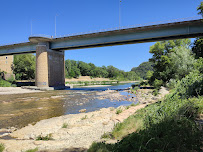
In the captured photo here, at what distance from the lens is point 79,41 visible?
1529 inches

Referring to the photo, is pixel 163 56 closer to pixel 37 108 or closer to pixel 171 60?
pixel 171 60

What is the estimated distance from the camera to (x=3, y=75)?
59.3 m

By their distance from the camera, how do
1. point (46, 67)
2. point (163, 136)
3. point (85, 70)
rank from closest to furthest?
point (163, 136)
point (46, 67)
point (85, 70)

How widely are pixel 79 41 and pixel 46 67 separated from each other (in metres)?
10.8

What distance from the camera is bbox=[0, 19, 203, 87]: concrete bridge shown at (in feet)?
95.4

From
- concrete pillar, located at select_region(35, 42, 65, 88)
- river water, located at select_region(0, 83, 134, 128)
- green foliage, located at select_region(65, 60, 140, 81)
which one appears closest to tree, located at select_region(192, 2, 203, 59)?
river water, located at select_region(0, 83, 134, 128)

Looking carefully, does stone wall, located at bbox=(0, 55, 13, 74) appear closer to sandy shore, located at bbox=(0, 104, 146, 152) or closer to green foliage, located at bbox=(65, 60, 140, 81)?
green foliage, located at bbox=(65, 60, 140, 81)

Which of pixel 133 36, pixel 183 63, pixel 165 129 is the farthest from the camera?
pixel 133 36

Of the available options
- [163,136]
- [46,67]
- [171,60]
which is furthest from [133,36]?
[163,136]

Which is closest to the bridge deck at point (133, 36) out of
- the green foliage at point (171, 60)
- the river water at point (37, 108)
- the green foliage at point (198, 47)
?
the green foliage at point (198, 47)

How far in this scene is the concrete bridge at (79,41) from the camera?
29.1m

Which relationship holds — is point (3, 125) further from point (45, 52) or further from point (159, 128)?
point (45, 52)

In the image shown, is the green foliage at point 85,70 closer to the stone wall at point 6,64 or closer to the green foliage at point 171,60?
the stone wall at point 6,64

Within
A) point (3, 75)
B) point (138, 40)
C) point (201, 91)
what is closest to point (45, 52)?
point (138, 40)
